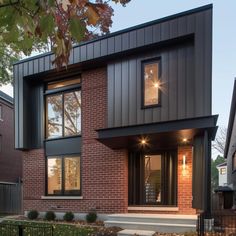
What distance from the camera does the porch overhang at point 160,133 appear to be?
368 inches

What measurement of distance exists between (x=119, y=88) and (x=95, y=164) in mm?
2888

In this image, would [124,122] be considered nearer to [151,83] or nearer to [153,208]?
[151,83]

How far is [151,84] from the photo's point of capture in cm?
1106

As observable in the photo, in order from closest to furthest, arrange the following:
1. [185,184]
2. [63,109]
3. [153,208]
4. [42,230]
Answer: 1. [42,230]
2. [185,184]
3. [153,208]
4. [63,109]

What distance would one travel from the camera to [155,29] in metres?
10.8

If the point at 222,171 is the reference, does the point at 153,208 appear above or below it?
above

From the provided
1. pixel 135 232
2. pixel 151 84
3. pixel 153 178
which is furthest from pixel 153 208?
pixel 151 84

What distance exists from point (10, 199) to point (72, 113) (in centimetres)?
858

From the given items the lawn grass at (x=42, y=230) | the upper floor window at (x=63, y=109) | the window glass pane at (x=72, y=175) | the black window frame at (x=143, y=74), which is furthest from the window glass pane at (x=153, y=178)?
the upper floor window at (x=63, y=109)

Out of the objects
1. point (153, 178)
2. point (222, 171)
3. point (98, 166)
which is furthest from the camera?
point (222, 171)

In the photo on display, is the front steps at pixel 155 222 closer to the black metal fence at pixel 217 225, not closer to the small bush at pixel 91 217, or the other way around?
the black metal fence at pixel 217 225

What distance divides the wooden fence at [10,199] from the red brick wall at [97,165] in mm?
6091

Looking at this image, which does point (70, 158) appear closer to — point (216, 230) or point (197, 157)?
point (197, 157)

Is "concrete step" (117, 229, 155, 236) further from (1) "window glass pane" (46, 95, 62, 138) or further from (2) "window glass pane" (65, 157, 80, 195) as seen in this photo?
(1) "window glass pane" (46, 95, 62, 138)
